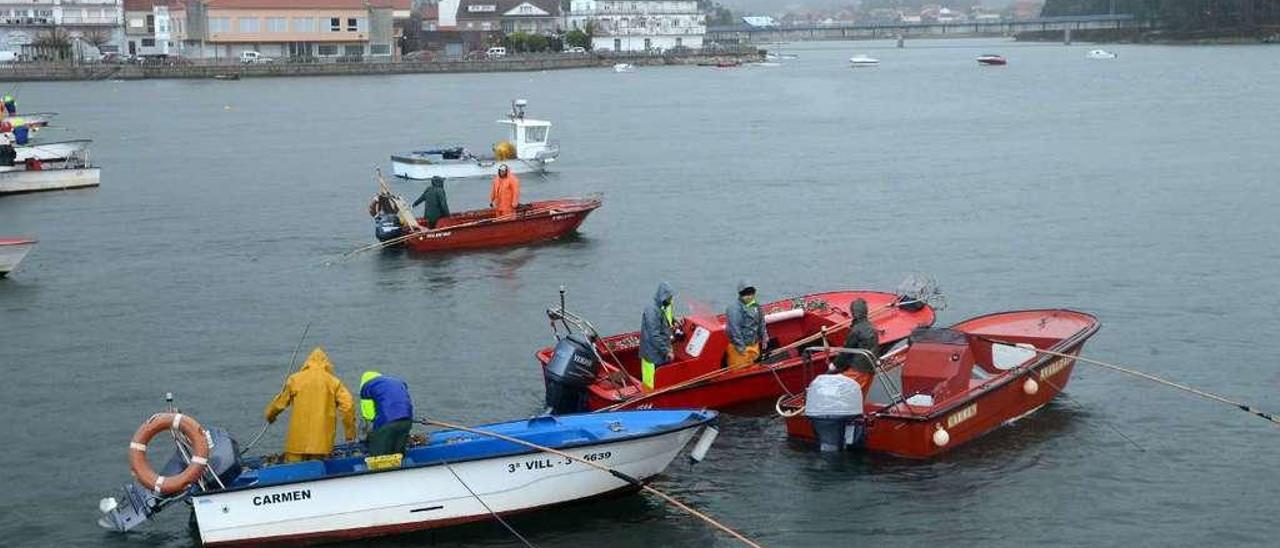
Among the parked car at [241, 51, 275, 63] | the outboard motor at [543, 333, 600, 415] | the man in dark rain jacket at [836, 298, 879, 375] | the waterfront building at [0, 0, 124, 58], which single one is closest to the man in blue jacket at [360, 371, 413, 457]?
the outboard motor at [543, 333, 600, 415]

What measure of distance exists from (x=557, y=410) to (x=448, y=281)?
13.9 m

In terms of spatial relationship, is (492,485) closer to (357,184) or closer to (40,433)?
(40,433)

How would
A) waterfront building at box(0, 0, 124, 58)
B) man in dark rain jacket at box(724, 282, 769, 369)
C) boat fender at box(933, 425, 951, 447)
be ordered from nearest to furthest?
boat fender at box(933, 425, 951, 447) → man in dark rain jacket at box(724, 282, 769, 369) → waterfront building at box(0, 0, 124, 58)

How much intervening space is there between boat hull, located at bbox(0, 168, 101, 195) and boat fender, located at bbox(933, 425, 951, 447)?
37710mm

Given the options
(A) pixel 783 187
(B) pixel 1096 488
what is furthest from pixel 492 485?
(A) pixel 783 187

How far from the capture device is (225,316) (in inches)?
1222

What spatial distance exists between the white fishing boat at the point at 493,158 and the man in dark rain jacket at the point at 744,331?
30.2 meters

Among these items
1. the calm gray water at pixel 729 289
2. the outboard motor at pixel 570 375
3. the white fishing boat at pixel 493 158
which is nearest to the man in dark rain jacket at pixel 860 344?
the calm gray water at pixel 729 289

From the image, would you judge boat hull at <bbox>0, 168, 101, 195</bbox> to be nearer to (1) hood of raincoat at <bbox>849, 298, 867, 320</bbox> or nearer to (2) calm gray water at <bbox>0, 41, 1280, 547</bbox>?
(2) calm gray water at <bbox>0, 41, 1280, 547</bbox>

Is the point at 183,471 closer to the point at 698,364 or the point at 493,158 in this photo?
the point at 698,364

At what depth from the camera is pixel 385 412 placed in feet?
56.4

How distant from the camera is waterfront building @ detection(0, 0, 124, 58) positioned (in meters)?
156

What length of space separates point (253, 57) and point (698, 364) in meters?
129

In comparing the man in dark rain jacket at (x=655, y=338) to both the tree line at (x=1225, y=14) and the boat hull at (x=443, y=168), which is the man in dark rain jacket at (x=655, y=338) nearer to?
the boat hull at (x=443, y=168)
